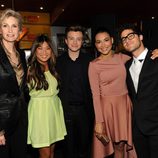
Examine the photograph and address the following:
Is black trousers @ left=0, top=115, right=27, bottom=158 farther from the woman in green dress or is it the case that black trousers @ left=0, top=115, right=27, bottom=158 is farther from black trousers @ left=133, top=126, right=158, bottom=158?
black trousers @ left=133, top=126, right=158, bottom=158

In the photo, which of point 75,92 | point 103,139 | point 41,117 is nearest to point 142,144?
point 103,139

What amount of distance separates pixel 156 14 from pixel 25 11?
4.95 metres

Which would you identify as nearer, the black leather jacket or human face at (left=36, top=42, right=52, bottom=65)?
the black leather jacket

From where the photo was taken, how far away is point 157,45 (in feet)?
18.2

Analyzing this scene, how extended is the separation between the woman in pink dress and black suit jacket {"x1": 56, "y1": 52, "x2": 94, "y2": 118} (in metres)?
0.17

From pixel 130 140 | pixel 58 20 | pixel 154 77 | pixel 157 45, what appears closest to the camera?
pixel 154 77

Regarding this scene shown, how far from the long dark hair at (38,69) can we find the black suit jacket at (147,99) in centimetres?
86

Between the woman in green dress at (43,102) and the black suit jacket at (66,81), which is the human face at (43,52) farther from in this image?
the black suit jacket at (66,81)

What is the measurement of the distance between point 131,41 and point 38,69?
0.94 meters

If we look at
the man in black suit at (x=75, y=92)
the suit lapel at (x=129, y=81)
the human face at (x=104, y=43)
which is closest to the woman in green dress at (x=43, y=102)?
the man in black suit at (x=75, y=92)

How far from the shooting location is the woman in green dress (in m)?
2.64

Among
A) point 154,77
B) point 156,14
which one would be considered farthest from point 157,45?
point 156,14

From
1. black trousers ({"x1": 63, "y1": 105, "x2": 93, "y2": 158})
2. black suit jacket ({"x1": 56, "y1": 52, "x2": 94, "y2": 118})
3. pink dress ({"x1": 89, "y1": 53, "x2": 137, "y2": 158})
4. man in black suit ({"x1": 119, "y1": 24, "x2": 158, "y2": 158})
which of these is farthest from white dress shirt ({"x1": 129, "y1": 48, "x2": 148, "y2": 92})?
black trousers ({"x1": 63, "y1": 105, "x2": 93, "y2": 158})

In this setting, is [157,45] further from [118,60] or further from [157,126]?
[157,126]
